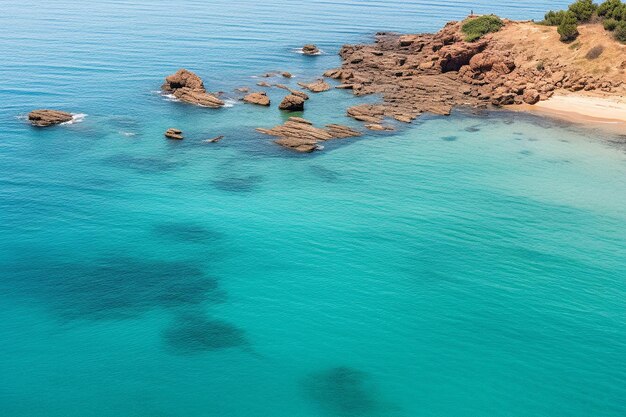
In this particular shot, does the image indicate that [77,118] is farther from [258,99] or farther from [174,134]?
[258,99]

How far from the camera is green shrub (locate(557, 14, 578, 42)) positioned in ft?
349

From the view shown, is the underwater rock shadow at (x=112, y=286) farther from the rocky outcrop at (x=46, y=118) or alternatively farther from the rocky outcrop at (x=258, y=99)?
the rocky outcrop at (x=258, y=99)

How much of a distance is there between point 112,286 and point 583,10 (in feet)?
343

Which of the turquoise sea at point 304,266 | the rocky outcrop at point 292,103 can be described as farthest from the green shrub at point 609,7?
the rocky outcrop at point 292,103

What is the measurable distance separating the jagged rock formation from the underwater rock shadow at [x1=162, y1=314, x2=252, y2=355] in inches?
2048

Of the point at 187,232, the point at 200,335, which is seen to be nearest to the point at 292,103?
the point at 187,232

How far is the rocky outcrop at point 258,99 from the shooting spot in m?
93.1

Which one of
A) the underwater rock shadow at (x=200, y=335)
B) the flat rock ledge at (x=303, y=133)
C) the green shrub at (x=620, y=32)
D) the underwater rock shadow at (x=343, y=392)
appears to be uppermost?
the green shrub at (x=620, y=32)

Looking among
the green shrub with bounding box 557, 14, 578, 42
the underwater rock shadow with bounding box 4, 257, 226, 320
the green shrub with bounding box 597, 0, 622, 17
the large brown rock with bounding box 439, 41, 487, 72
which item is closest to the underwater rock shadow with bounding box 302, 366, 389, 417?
the underwater rock shadow with bounding box 4, 257, 226, 320

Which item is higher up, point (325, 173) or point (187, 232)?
point (325, 173)

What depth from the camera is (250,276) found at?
4888 cm

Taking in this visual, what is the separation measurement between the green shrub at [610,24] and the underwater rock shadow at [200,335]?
9505 centimetres

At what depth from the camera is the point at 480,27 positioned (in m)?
122

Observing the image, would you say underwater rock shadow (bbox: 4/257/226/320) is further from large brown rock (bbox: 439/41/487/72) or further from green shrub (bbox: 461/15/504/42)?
green shrub (bbox: 461/15/504/42)
